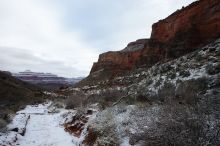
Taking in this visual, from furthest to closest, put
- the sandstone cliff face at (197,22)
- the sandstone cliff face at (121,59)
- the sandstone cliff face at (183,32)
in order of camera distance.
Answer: the sandstone cliff face at (121,59), the sandstone cliff face at (183,32), the sandstone cliff face at (197,22)

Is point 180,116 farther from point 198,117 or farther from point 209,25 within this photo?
point 209,25

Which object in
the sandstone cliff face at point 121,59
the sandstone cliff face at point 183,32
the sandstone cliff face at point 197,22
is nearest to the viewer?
the sandstone cliff face at point 197,22

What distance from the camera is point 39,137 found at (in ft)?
38.5

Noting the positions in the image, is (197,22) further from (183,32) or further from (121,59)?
(121,59)

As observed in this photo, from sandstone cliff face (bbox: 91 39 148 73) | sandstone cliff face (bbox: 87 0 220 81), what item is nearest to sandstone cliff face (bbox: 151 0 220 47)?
sandstone cliff face (bbox: 87 0 220 81)

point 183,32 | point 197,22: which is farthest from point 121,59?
point 197,22

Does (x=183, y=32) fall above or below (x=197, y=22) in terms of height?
below

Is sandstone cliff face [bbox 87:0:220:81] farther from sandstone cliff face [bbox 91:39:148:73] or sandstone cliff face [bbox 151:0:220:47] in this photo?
sandstone cliff face [bbox 91:39:148:73]

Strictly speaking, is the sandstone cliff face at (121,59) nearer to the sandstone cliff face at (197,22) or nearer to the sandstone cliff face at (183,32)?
the sandstone cliff face at (183,32)

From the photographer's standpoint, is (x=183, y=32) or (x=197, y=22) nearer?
(x=197, y=22)

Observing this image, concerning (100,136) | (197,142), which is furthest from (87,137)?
(197,142)

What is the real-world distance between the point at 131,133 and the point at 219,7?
100ft

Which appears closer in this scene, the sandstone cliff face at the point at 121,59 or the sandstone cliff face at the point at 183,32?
the sandstone cliff face at the point at 183,32

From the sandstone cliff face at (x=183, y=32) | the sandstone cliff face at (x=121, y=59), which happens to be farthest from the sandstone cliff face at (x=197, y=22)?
the sandstone cliff face at (x=121, y=59)
